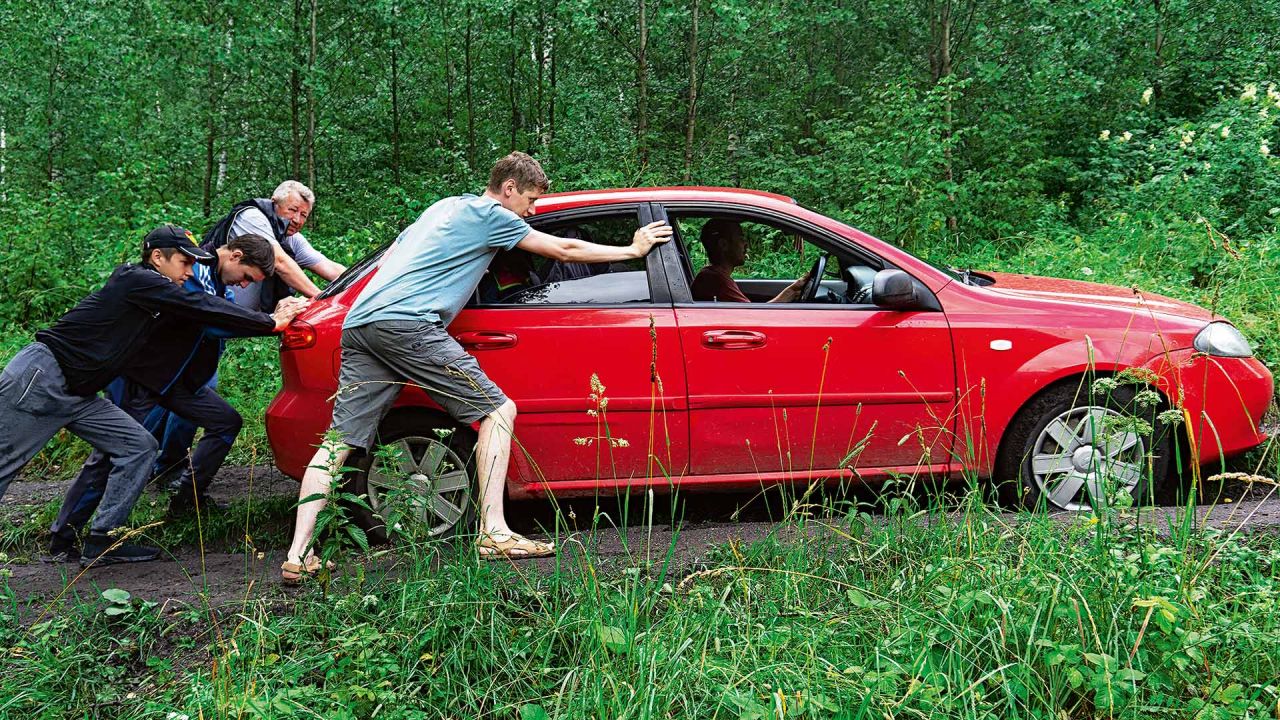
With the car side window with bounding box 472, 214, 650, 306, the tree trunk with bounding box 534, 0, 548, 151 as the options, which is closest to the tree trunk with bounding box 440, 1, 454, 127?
the tree trunk with bounding box 534, 0, 548, 151

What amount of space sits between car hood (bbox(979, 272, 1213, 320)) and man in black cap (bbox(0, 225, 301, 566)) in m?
3.47

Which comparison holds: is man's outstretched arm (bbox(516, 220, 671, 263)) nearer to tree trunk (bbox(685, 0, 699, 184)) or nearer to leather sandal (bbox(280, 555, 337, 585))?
leather sandal (bbox(280, 555, 337, 585))

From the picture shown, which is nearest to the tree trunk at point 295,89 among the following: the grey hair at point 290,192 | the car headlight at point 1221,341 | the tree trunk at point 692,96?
the tree trunk at point 692,96

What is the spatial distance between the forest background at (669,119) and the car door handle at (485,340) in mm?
3310

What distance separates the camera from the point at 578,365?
4.06m

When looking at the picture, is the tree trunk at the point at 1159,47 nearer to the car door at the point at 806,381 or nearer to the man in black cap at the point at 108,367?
the car door at the point at 806,381

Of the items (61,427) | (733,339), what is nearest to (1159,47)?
(733,339)

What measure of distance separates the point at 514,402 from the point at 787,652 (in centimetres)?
179

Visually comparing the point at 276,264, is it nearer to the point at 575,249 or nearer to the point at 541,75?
the point at 575,249

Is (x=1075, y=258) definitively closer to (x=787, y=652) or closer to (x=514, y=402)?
(x=514, y=402)

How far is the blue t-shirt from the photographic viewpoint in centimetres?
376

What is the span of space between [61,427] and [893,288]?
381cm

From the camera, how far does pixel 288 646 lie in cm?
306

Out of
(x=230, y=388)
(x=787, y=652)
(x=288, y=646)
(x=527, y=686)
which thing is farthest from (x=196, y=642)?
(x=230, y=388)
